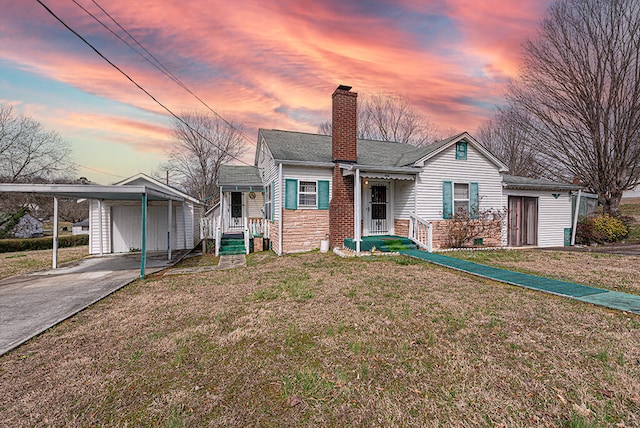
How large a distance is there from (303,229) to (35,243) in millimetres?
19164

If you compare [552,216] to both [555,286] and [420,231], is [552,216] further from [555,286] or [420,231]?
[555,286]

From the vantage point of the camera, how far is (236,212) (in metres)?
16.7

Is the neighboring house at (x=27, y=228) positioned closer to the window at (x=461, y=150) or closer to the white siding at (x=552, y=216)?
the window at (x=461, y=150)

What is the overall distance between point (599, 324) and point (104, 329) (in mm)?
7696

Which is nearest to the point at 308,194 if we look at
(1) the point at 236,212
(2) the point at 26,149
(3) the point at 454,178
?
(1) the point at 236,212

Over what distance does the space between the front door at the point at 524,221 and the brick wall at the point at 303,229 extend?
31.8 feet

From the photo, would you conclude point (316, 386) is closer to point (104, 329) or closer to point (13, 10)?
point (104, 329)

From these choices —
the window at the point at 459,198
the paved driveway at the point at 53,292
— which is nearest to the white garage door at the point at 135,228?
the paved driveway at the point at 53,292

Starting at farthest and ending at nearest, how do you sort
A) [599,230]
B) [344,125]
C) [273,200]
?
[599,230]
[273,200]
[344,125]

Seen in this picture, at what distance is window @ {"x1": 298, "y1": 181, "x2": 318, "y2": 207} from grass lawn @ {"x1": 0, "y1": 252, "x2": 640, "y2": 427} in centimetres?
635

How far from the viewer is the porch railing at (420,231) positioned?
11.2m

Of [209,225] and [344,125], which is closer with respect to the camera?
[344,125]

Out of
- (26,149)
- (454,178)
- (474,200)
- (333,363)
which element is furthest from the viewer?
(26,149)

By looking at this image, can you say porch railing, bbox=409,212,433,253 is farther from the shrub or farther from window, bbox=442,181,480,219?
the shrub
